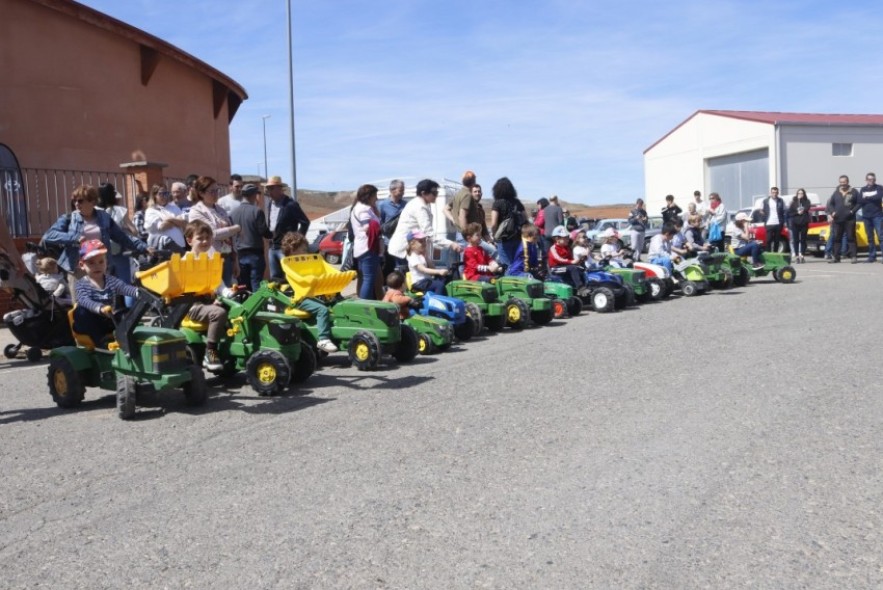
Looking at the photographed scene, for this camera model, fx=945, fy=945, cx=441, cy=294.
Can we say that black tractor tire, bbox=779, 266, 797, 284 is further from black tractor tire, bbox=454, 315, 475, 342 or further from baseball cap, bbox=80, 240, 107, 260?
baseball cap, bbox=80, 240, 107, 260

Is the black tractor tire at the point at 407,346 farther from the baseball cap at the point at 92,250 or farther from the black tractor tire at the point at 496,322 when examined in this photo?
the baseball cap at the point at 92,250

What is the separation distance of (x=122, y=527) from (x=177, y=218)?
22.3ft

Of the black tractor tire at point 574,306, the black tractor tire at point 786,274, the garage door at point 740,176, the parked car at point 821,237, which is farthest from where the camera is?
the garage door at point 740,176

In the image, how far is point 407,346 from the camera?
962 cm

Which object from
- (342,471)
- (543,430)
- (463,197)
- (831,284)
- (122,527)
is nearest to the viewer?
(122,527)

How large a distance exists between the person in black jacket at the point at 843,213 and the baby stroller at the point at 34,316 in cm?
1838

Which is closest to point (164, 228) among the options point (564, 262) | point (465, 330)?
point (465, 330)

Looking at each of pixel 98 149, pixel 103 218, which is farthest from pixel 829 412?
pixel 98 149

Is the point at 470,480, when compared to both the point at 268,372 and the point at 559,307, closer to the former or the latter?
the point at 268,372

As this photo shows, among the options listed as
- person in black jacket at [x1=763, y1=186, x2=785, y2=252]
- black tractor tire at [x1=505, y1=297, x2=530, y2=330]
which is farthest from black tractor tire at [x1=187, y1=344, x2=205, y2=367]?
person in black jacket at [x1=763, y1=186, x2=785, y2=252]

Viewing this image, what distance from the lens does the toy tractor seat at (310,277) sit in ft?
29.0

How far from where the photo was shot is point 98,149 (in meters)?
19.4

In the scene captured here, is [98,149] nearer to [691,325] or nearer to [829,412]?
[691,325]

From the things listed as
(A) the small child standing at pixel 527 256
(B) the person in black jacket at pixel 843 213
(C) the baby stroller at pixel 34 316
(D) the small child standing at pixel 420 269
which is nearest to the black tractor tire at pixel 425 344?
(D) the small child standing at pixel 420 269
